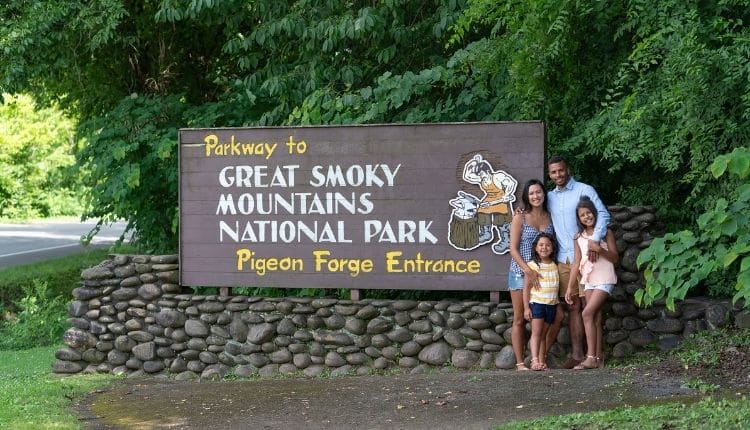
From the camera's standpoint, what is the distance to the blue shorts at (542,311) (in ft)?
28.6

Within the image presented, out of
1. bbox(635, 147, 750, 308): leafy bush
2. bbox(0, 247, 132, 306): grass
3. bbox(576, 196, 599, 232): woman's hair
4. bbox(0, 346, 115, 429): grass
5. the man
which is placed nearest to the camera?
bbox(635, 147, 750, 308): leafy bush

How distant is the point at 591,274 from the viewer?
28.4 ft

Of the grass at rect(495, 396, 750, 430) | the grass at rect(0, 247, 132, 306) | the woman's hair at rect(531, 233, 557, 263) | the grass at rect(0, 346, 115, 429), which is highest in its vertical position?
the woman's hair at rect(531, 233, 557, 263)

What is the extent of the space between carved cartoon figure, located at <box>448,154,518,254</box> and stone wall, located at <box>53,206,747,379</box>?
58cm

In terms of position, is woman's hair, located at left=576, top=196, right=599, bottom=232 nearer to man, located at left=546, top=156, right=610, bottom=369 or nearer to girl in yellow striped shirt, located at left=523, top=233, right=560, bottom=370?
man, located at left=546, top=156, right=610, bottom=369

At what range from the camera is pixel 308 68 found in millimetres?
12133

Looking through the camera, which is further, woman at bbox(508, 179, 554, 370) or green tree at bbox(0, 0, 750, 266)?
woman at bbox(508, 179, 554, 370)

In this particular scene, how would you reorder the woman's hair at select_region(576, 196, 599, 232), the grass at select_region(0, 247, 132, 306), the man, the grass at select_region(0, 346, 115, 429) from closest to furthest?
the grass at select_region(0, 346, 115, 429) → the woman's hair at select_region(576, 196, 599, 232) → the man → the grass at select_region(0, 247, 132, 306)

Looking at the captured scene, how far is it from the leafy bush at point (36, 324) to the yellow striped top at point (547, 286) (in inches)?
329

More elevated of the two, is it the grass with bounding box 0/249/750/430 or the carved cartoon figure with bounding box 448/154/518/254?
the carved cartoon figure with bounding box 448/154/518/254

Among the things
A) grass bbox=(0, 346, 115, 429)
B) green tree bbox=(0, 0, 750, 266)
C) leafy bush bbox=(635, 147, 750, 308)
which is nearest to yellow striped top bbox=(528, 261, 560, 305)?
green tree bbox=(0, 0, 750, 266)

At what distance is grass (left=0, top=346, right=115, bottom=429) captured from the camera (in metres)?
7.73

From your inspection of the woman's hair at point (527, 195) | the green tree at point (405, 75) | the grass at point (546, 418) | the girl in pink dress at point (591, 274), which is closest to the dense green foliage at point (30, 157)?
the green tree at point (405, 75)

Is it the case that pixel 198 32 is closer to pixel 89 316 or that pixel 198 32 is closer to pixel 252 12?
pixel 252 12
